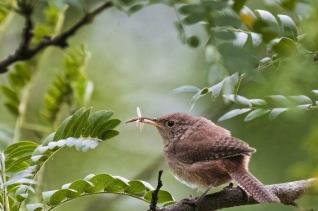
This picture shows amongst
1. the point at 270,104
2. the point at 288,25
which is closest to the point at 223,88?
the point at 270,104

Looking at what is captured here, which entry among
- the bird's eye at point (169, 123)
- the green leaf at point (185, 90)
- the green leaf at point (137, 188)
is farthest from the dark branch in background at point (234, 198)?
the bird's eye at point (169, 123)

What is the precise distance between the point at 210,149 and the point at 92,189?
1.30 metres

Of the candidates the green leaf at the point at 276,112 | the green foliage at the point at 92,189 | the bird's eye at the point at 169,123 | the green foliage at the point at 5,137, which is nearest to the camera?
the green leaf at the point at 276,112

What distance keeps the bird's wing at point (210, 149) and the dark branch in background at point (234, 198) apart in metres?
0.29

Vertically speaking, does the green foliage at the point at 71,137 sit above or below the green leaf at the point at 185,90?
below

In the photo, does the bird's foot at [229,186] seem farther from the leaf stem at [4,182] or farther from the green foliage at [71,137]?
the leaf stem at [4,182]

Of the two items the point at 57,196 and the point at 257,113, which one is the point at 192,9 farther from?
the point at 57,196

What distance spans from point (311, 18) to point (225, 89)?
61 cm

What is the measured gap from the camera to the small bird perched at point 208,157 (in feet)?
12.8

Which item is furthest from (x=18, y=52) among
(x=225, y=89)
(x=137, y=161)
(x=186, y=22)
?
(x=137, y=161)

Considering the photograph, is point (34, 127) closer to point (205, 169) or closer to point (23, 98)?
point (23, 98)

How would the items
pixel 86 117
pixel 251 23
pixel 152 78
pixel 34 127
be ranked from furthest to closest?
pixel 152 78 < pixel 34 127 < pixel 86 117 < pixel 251 23

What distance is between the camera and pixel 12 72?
459cm

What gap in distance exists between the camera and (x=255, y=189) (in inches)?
131
